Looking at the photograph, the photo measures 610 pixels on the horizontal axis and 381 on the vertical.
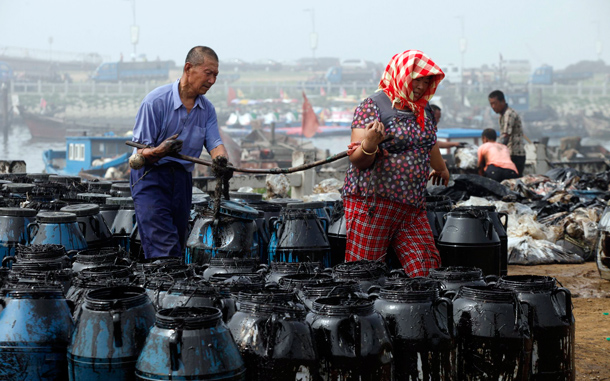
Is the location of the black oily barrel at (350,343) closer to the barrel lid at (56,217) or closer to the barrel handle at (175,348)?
the barrel handle at (175,348)

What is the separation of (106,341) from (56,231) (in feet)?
7.11

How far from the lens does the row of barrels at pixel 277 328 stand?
8.37 ft

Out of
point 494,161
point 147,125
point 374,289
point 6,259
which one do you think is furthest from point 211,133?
point 494,161

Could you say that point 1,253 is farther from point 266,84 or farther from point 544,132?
point 266,84

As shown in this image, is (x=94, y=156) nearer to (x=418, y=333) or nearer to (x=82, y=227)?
(x=82, y=227)

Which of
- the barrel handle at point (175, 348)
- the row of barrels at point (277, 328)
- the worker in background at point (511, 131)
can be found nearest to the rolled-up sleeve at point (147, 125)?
the row of barrels at point (277, 328)

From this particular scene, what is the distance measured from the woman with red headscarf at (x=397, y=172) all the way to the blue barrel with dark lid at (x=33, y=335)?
199 cm

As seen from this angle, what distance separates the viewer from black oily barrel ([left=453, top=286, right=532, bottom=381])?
3.13 metres

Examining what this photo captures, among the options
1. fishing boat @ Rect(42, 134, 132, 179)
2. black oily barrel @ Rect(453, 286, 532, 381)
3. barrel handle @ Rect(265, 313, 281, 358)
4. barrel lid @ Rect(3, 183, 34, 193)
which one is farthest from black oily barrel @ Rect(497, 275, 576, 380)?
fishing boat @ Rect(42, 134, 132, 179)

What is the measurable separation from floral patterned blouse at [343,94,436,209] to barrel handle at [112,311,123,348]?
6.84 feet

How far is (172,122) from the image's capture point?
15.7ft

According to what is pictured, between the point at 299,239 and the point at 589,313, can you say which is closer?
the point at 299,239

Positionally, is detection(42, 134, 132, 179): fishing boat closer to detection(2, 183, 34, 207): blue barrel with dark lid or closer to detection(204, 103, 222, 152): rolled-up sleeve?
detection(2, 183, 34, 207): blue barrel with dark lid

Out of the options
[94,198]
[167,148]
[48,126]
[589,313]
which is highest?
[48,126]
